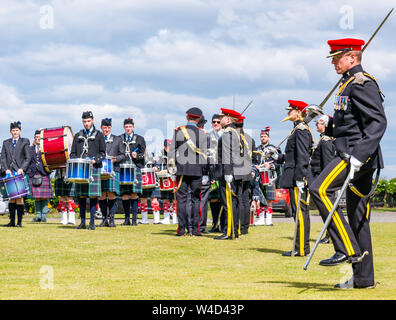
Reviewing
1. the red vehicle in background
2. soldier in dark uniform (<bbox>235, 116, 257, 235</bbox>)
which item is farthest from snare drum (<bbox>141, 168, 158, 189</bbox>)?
the red vehicle in background

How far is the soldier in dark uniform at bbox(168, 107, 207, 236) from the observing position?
11.9 meters

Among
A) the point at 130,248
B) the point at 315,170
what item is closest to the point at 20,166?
the point at 130,248

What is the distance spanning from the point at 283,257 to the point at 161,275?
254 centimetres

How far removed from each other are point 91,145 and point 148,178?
3.15 meters

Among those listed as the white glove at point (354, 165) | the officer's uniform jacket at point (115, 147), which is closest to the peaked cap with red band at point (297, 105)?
the white glove at point (354, 165)

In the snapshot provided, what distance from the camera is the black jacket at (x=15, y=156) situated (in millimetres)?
13898

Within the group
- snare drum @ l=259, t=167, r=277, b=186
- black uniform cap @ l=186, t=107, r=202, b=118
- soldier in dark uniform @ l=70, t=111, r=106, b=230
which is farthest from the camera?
snare drum @ l=259, t=167, r=277, b=186

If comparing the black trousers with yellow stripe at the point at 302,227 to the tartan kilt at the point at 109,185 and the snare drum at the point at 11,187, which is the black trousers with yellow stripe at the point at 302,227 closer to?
the tartan kilt at the point at 109,185

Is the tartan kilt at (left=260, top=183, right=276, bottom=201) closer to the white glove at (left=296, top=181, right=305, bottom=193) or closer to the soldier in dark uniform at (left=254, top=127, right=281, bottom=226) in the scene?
the soldier in dark uniform at (left=254, top=127, right=281, bottom=226)

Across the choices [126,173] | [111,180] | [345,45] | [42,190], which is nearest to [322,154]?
[345,45]

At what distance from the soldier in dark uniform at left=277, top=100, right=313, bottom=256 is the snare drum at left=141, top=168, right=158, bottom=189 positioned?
710 cm

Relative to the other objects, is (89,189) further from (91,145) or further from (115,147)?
(115,147)

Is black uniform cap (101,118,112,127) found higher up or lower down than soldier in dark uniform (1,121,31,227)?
higher up

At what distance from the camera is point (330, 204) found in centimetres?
575
